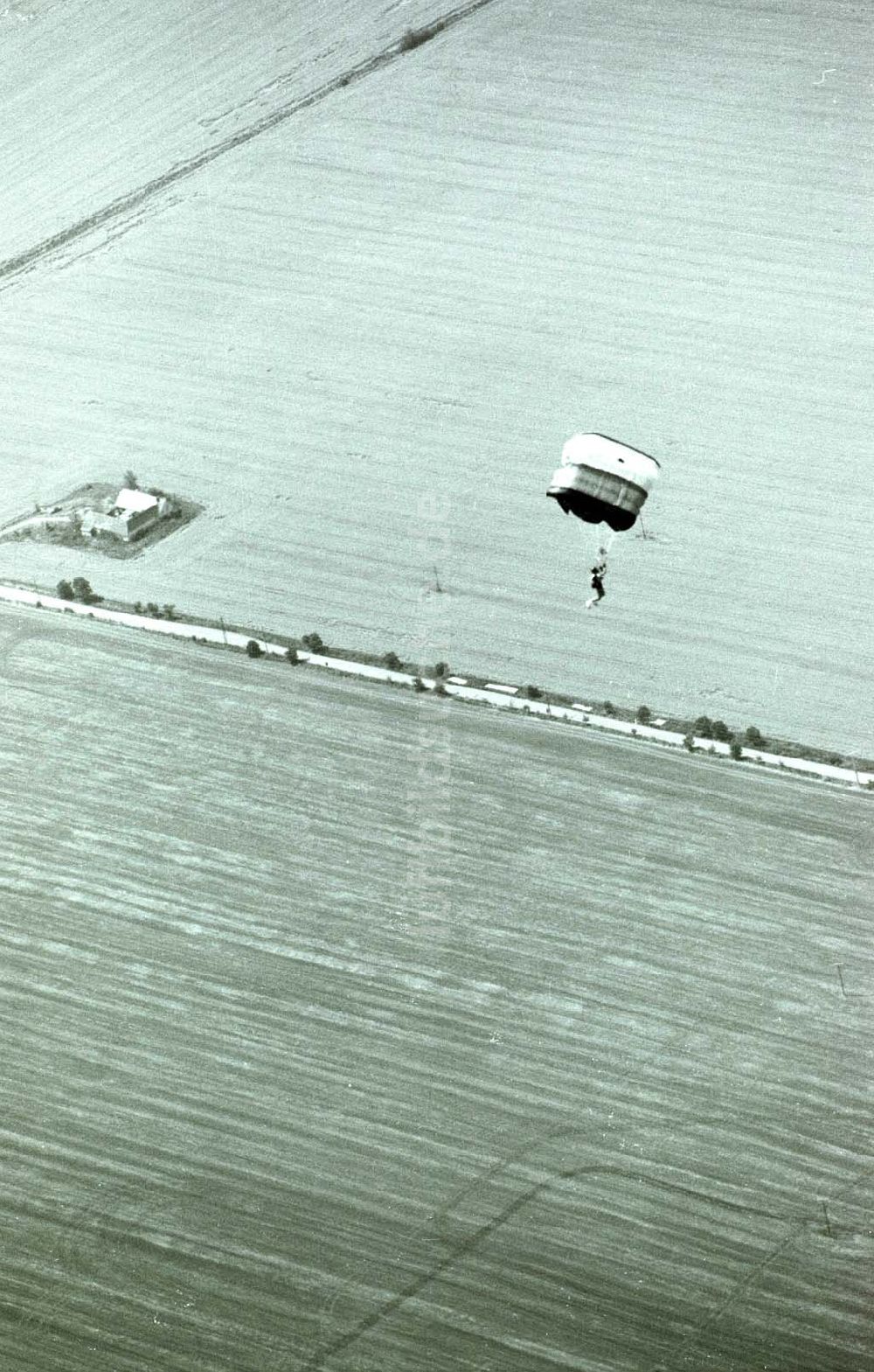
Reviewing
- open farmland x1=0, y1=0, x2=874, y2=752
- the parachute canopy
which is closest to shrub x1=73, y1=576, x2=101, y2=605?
open farmland x1=0, y1=0, x2=874, y2=752

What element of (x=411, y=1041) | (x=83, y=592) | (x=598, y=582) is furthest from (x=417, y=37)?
(x=411, y=1041)

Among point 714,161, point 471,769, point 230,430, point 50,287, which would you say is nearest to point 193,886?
point 471,769

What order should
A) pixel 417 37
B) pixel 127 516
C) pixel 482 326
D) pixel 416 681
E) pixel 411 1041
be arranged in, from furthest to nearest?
1. pixel 417 37
2. pixel 482 326
3. pixel 127 516
4. pixel 416 681
5. pixel 411 1041

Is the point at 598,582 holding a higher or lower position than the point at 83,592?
higher

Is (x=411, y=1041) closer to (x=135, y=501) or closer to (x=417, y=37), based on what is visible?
(x=135, y=501)

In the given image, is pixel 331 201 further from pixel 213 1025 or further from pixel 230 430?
pixel 213 1025

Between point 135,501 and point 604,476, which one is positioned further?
point 135,501
